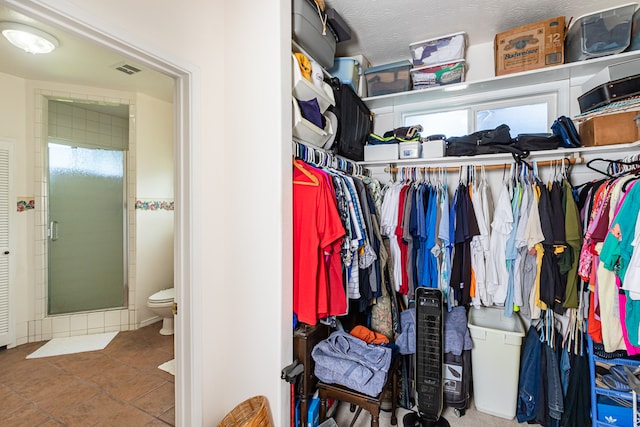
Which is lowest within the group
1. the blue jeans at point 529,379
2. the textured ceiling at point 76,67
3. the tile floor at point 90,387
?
the tile floor at point 90,387

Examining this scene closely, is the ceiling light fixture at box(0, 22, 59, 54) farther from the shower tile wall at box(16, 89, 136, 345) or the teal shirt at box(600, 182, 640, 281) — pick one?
the teal shirt at box(600, 182, 640, 281)

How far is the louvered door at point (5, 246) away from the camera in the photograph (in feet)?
9.20

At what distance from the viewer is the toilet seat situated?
3146 millimetres

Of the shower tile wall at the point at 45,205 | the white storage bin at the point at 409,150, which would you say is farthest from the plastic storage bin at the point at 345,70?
the shower tile wall at the point at 45,205

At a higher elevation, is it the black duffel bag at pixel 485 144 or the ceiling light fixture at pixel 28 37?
the ceiling light fixture at pixel 28 37

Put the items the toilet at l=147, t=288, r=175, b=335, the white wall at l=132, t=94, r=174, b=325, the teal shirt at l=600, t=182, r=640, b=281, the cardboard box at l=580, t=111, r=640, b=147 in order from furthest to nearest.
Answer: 1. the white wall at l=132, t=94, r=174, b=325
2. the toilet at l=147, t=288, r=175, b=335
3. the cardboard box at l=580, t=111, r=640, b=147
4. the teal shirt at l=600, t=182, r=640, b=281

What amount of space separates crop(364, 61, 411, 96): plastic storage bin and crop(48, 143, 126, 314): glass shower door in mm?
3067

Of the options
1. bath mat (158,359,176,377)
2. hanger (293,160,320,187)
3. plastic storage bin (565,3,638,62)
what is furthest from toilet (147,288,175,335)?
plastic storage bin (565,3,638,62)

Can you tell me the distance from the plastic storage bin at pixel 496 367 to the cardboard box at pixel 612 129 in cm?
133

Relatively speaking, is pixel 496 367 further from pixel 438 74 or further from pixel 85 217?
pixel 85 217

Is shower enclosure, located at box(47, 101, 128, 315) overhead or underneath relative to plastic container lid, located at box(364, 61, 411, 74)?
underneath

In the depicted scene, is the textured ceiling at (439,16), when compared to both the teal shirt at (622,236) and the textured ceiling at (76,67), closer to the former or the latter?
the teal shirt at (622,236)

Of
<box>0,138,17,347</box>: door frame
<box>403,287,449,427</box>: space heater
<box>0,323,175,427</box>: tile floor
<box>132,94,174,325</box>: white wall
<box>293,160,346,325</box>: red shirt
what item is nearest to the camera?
<box>293,160,346,325</box>: red shirt

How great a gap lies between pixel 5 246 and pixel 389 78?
3957mm
